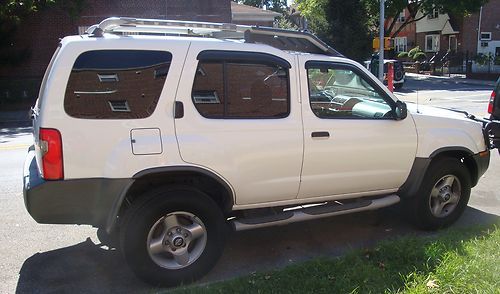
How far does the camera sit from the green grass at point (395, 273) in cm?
359

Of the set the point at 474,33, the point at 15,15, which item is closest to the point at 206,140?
the point at 15,15

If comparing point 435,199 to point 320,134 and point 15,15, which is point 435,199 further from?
point 15,15

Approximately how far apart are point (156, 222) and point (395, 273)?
1916 mm

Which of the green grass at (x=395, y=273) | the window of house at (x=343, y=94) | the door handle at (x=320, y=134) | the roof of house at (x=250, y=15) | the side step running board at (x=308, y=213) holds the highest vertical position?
the roof of house at (x=250, y=15)

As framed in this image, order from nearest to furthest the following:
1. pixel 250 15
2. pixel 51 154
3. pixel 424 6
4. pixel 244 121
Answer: pixel 51 154 → pixel 244 121 → pixel 250 15 → pixel 424 6

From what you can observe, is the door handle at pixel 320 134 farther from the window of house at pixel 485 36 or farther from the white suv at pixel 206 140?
the window of house at pixel 485 36

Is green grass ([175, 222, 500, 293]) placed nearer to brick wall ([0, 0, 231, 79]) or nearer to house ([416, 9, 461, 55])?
brick wall ([0, 0, 231, 79])

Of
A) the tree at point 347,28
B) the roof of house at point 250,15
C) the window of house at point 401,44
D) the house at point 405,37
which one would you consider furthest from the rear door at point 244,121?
the window of house at point 401,44

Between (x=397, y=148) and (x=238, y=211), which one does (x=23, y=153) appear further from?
(x=397, y=148)

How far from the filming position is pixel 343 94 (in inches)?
186

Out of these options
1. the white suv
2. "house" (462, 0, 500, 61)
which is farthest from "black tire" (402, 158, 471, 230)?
"house" (462, 0, 500, 61)

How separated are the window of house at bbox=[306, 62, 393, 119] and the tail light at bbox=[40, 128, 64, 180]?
6.98 ft

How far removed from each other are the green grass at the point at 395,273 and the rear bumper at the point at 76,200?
0.84m

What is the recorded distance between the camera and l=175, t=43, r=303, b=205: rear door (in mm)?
3852
